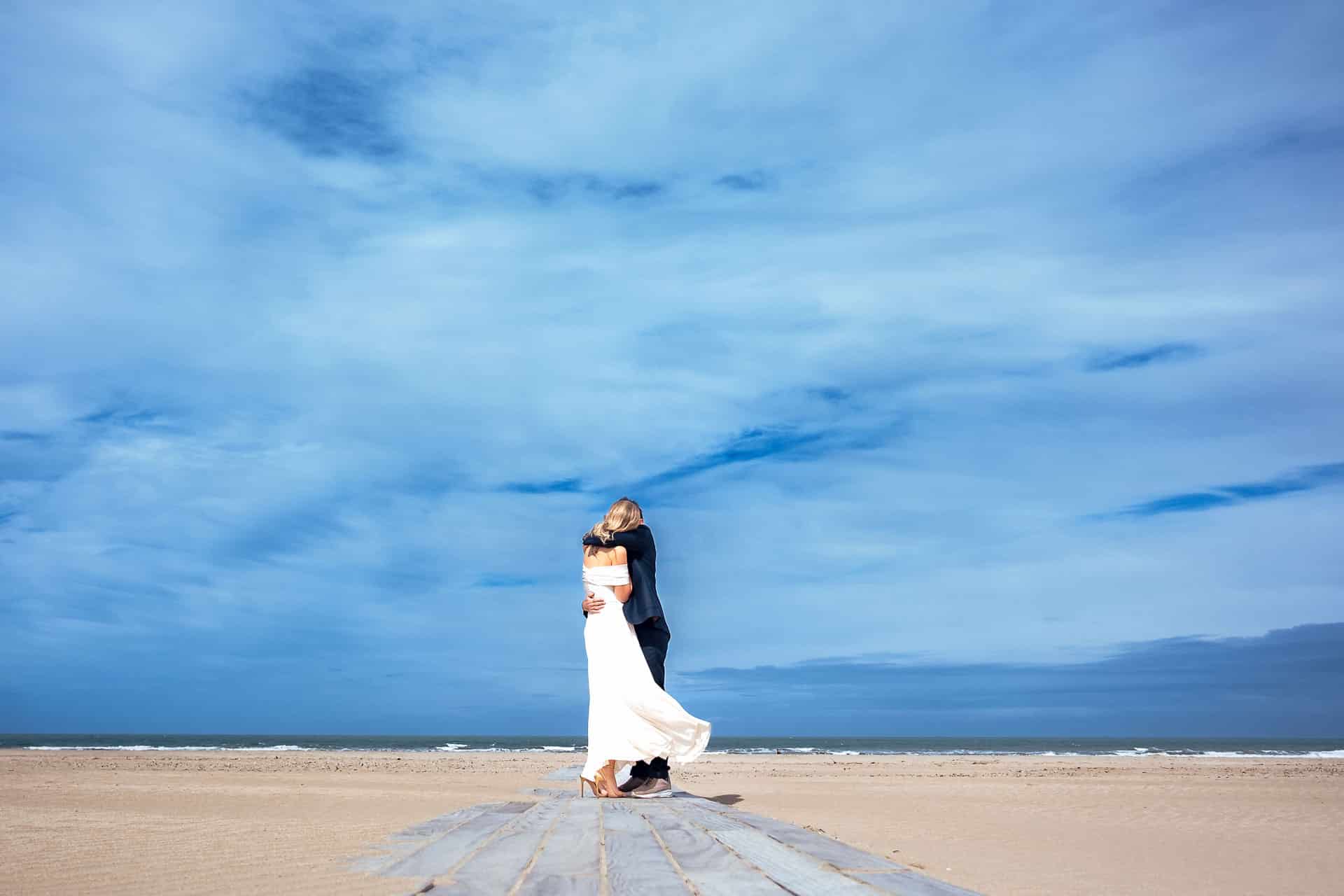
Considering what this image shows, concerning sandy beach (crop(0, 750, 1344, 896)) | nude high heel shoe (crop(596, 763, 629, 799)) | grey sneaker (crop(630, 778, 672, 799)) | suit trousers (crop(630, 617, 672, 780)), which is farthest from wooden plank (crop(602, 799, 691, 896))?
suit trousers (crop(630, 617, 672, 780))

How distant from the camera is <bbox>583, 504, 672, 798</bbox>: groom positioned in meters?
9.27

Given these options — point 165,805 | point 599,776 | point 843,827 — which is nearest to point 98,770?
point 165,805

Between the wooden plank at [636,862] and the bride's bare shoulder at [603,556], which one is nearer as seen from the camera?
the wooden plank at [636,862]

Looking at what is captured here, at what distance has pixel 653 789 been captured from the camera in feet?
30.2

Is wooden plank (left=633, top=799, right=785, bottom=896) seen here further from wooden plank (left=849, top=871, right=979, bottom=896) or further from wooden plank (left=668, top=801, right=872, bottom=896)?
wooden plank (left=849, top=871, right=979, bottom=896)

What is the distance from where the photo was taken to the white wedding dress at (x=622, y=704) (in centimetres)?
917

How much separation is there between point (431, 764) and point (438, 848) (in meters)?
21.1

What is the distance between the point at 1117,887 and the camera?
686 cm

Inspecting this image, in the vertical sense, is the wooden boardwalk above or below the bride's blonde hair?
below

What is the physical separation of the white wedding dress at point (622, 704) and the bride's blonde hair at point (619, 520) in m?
0.35

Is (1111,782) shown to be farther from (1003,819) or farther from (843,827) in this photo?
(843,827)

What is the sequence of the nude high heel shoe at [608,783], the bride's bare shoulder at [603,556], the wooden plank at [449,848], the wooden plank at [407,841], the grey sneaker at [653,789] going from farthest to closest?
the bride's bare shoulder at [603,556], the grey sneaker at [653,789], the nude high heel shoe at [608,783], the wooden plank at [407,841], the wooden plank at [449,848]

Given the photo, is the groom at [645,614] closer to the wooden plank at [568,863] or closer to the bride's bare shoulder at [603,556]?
the bride's bare shoulder at [603,556]

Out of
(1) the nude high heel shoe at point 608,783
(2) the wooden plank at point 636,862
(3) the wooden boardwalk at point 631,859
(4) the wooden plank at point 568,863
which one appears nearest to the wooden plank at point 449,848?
(3) the wooden boardwalk at point 631,859
